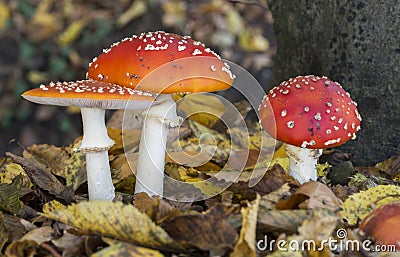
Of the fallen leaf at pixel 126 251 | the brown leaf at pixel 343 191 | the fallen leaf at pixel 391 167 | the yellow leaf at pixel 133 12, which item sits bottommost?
the fallen leaf at pixel 391 167

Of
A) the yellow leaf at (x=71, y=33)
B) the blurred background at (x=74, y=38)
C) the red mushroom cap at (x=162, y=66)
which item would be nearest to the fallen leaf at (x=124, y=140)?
the red mushroom cap at (x=162, y=66)

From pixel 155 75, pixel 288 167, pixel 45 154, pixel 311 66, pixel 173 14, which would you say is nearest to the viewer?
pixel 155 75

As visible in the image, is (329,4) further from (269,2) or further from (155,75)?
(155,75)

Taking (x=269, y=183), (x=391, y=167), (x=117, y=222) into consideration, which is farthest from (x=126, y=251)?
(x=391, y=167)

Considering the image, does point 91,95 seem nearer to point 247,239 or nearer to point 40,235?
point 40,235

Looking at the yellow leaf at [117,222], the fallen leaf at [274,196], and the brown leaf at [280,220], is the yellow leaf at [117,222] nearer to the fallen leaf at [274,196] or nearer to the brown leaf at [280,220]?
the brown leaf at [280,220]

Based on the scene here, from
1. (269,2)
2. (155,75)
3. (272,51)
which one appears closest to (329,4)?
(269,2)

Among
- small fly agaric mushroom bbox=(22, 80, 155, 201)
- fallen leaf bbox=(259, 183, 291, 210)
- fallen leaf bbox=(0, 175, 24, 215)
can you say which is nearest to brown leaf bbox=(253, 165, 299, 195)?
fallen leaf bbox=(259, 183, 291, 210)
